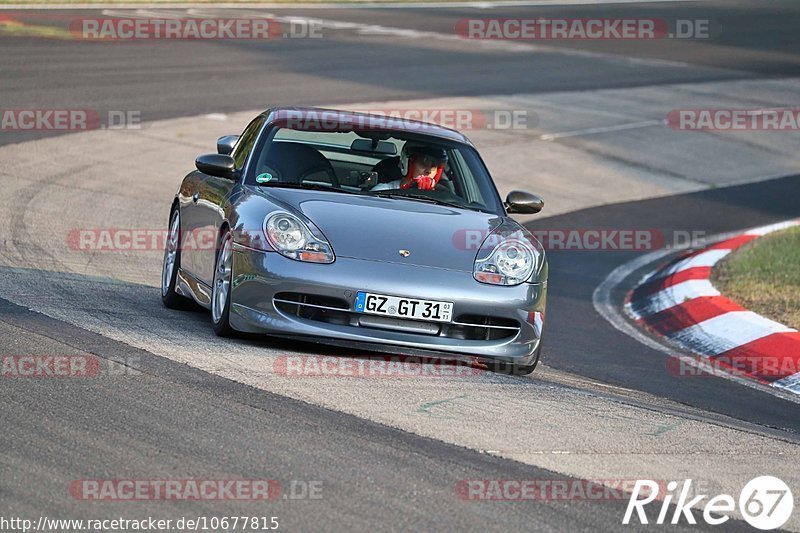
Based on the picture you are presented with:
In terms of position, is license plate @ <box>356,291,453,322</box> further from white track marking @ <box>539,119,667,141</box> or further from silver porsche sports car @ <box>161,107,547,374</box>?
white track marking @ <box>539,119,667,141</box>

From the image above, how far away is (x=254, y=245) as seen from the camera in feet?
25.5

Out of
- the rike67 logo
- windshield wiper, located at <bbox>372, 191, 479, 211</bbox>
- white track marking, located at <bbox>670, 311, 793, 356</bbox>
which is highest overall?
windshield wiper, located at <bbox>372, 191, 479, 211</bbox>

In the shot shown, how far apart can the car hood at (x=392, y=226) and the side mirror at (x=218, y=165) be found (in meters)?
0.30

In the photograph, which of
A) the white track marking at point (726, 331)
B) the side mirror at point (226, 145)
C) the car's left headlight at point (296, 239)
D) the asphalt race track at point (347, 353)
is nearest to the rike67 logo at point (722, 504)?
the asphalt race track at point (347, 353)

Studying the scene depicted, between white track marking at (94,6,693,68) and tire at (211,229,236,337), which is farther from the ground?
tire at (211,229,236,337)

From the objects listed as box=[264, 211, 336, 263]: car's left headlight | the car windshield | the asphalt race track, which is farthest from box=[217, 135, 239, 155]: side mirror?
box=[264, 211, 336, 263]: car's left headlight

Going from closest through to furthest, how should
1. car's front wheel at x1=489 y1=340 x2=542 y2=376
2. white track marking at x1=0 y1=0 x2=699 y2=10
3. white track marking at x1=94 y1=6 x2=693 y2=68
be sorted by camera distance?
car's front wheel at x1=489 y1=340 x2=542 y2=376
white track marking at x1=94 y1=6 x2=693 y2=68
white track marking at x1=0 y1=0 x2=699 y2=10

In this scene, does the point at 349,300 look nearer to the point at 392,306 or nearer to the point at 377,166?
the point at 392,306

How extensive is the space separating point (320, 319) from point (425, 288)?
0.58 metres

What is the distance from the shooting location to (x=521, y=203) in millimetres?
8883

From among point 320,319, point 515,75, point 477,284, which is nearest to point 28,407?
point 320,319

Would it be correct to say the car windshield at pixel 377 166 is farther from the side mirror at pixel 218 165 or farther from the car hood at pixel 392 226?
the car hood at pixel 392 226

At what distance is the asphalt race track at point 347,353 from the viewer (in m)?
5.28

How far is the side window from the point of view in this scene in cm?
907
